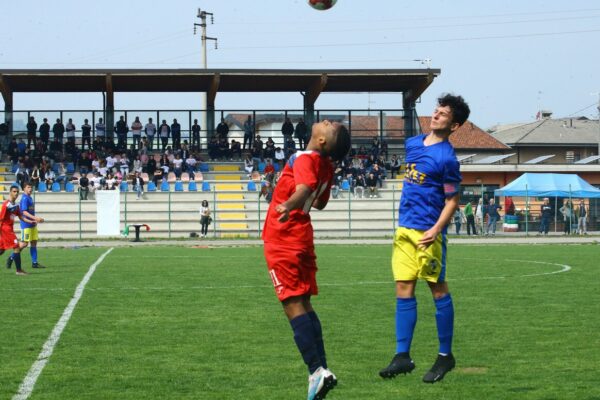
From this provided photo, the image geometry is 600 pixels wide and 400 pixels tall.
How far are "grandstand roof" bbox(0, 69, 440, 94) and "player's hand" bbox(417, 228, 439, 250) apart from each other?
41.0m

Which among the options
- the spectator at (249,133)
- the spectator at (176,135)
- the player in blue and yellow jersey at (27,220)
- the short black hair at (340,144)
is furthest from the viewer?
the spectator at (249,133)

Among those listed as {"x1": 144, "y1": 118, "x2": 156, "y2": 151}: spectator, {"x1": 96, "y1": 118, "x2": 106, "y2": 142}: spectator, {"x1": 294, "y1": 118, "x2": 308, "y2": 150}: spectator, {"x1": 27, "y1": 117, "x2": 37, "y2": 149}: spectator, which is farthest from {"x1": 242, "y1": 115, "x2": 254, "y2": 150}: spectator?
{"x1": 27, "y1": 117, "x2": 37, "y2": 149}: spectator

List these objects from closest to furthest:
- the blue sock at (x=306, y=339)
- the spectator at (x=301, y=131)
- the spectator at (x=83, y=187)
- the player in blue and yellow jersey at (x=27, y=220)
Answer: the blue sock at (x=306, y=339)
the player in blue and yellow jersey at (x=27, y=220)
the spectator at (x=83, y=187)
the spectator at (x=301, y=131)

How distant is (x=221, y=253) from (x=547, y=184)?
25.4 m

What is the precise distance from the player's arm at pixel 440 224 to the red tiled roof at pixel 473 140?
86.8m

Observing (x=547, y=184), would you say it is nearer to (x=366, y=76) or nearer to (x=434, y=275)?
(x=366, y=76)

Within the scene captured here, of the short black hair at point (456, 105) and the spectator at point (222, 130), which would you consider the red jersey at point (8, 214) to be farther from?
the spectator at point (222, 130)

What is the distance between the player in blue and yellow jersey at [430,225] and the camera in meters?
8.45

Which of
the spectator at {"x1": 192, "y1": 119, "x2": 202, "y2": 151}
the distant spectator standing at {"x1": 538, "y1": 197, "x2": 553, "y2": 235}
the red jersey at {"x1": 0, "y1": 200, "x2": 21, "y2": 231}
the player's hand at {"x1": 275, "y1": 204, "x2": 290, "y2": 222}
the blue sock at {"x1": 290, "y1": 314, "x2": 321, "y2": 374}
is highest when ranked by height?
the spectator at {"x1": 192, "y1": 119, "x2": 202, "y2": 151}

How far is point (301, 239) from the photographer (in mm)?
7641

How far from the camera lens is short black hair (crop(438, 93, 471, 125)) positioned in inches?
341

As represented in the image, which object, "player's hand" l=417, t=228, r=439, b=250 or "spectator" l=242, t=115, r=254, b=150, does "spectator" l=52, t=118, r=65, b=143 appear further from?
"player's hand" l=417, t=228, r=439, b=250

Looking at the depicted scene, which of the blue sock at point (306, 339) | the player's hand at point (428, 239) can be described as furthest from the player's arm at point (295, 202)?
the player's hand at point (428, 239)

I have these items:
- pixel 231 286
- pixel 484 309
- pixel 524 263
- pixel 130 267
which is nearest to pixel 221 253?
pixel 130 267
